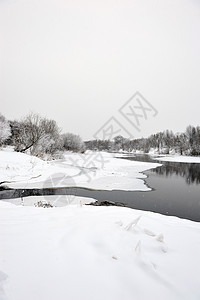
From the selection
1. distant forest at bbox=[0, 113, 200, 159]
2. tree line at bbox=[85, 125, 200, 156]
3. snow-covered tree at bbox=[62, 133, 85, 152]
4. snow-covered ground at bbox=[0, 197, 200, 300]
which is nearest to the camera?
snow-covered ground at bbox=[0, 197, 200, 300]

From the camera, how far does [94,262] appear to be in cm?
164

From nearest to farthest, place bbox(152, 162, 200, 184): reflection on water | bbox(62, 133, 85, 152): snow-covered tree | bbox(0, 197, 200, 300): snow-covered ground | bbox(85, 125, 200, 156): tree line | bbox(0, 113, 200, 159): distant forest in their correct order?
bbox(0, 197, 200, 300): snow-covered ground < bbox(152, 162, 200, 184): reflection on water < bbox(0, 113, 200, 159): distant forest < bbox(85, 125, 200, 156): tree line < bbox(62, 133, 85, 152): snow-covered tree

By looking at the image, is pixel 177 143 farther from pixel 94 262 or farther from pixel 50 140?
pixel 94 262

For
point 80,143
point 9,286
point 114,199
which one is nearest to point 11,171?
point 114,199

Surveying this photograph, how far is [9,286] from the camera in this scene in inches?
50.4

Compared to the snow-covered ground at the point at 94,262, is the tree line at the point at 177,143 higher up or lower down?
higher up

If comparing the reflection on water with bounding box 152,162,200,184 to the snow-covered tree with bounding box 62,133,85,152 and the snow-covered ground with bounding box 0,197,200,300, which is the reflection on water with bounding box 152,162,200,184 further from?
the snow-covered tree with bounding box 62,133,85,152

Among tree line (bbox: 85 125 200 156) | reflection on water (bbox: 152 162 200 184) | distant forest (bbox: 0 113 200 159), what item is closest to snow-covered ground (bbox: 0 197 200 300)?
reflection on water (bbox: 152 162 200 184)

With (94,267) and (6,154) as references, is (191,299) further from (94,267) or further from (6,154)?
(6,154)

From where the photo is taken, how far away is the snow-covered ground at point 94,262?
1312mm

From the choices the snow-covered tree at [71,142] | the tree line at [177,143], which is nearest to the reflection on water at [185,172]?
the tree line at [177,143]

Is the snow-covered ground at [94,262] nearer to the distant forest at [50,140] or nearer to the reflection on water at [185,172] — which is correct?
the reflection on water at [185,172]

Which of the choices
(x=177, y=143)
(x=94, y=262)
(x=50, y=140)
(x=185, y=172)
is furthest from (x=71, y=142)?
(x=94, y=262)

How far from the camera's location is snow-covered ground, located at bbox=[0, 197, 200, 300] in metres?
1.31
